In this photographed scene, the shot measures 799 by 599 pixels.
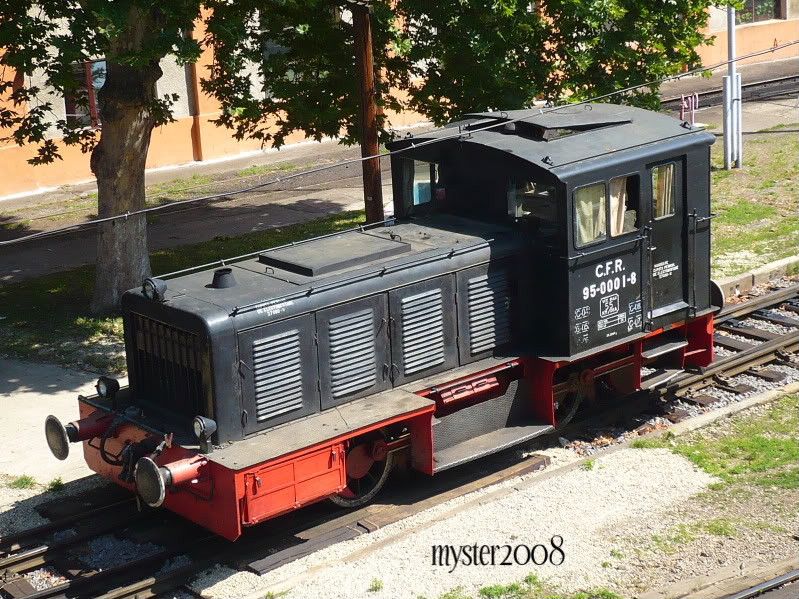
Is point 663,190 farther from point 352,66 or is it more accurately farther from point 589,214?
point 352,66

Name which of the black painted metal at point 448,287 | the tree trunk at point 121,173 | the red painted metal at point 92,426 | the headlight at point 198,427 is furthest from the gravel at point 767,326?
the red painted metal at point 92,426

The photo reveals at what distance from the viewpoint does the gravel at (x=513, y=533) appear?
8.90 metres

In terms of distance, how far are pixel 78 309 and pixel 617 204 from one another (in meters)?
8.78

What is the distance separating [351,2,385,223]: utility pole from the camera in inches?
588

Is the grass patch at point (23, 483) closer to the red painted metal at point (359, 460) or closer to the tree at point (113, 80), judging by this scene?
the red painted metal at point (359, 460)

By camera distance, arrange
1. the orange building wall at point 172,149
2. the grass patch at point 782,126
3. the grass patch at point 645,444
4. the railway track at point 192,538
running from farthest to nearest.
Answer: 1. the grass patch at point 782,126
2. the orange building wall at point 172,149
3. the grass patch at point 645,444
4. the railway track at point 192,538

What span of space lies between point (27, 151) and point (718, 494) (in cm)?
1875

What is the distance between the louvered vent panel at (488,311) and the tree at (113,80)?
15.4ft

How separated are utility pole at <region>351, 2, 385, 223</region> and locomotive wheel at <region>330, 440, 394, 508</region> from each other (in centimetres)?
584

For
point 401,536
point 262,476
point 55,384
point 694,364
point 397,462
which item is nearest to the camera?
point 262,476

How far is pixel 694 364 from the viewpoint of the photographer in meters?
12.5

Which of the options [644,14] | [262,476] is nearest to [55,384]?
[262,476]

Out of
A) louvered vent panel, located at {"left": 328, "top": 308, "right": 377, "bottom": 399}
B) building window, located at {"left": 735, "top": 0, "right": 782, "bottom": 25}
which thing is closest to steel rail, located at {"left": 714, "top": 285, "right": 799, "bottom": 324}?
louvered vent panel, located at {"left": 328, "top": 308, "right": 377, "bottom": 399}

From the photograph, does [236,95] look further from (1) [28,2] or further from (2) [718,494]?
(2) [718,494]
